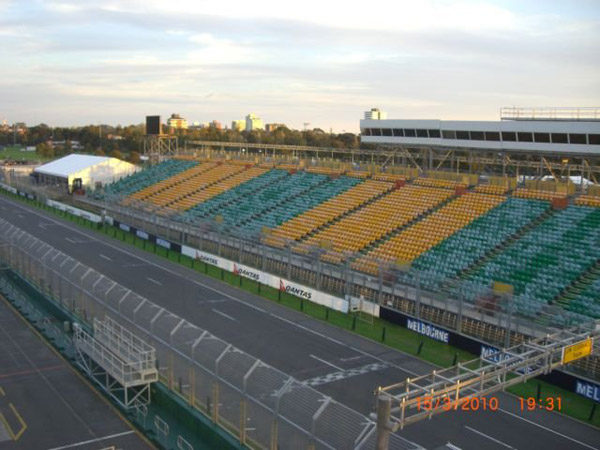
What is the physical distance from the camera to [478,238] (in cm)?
3669

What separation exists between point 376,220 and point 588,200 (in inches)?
544

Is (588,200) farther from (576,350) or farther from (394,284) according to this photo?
(576,350)

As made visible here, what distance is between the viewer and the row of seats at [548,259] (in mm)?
29673

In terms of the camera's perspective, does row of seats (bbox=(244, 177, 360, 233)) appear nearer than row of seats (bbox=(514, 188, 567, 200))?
No

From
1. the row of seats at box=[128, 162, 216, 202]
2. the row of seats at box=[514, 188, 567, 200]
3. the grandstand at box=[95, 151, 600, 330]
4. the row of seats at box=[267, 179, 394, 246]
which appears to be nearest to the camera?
Result: the grandstand at box=[95, 151, 600, 330]

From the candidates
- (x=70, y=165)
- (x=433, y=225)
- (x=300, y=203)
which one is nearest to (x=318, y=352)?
(x=433, y=225)

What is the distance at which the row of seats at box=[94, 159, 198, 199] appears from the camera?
237ft

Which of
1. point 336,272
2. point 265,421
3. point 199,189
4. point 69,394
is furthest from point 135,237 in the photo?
point 265,421

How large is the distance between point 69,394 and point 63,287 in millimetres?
8982

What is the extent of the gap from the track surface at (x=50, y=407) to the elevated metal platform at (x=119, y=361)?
24.9 inches

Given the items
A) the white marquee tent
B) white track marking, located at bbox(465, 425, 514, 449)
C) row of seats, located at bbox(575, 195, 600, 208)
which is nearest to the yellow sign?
white track marking, located at bbox(465, 425, 514, 449)

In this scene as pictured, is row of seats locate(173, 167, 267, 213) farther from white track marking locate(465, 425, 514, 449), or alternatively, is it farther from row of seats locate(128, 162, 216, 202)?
white track marking locate(465, 425, 514, 449)

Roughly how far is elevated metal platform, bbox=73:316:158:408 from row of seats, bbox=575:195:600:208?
29381mm

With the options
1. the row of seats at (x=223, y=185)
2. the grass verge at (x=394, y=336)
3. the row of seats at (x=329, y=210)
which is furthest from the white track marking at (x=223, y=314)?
the row of seats at (x=223, y=185)
